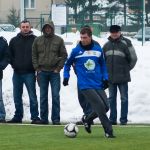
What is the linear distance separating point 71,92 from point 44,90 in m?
4.58

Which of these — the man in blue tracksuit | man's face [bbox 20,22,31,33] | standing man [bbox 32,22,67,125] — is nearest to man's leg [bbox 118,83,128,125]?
standing man [bbox 32,22,67,125]

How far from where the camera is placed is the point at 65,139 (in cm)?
1399

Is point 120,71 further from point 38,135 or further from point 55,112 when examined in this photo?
point 38,135

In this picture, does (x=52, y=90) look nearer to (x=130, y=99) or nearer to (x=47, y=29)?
(x=47, y=29)

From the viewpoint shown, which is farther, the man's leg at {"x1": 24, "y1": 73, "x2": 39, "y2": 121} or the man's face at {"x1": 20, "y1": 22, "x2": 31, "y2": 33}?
the man's leg at {"x1": 24, "y1": 73, "x2": 39, "y2": 121}

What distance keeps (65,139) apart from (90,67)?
1310 millimetres

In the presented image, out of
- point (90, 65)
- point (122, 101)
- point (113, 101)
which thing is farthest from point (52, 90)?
point (90, 65)

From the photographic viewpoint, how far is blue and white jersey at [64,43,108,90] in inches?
560

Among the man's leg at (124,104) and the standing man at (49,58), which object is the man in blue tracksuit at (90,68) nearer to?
the standing man at (49,58)

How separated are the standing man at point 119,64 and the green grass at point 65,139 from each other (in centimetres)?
Result: 152

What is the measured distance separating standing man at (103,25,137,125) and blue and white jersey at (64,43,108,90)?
358 cm

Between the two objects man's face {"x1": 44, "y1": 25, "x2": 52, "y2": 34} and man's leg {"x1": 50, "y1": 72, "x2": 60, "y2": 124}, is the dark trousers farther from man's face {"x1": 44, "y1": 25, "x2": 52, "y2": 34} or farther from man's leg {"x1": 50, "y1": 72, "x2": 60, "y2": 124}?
man's face {"x1": 44, "y1": 25, "x2": 52, "y2": 34}

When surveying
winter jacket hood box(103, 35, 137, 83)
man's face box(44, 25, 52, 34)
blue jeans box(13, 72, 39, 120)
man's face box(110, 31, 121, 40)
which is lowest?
blue jeans box(13, 72, 39, 120)

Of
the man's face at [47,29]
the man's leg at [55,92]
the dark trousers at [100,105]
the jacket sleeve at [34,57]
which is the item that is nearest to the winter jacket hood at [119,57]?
the man's leg at [55,92]
